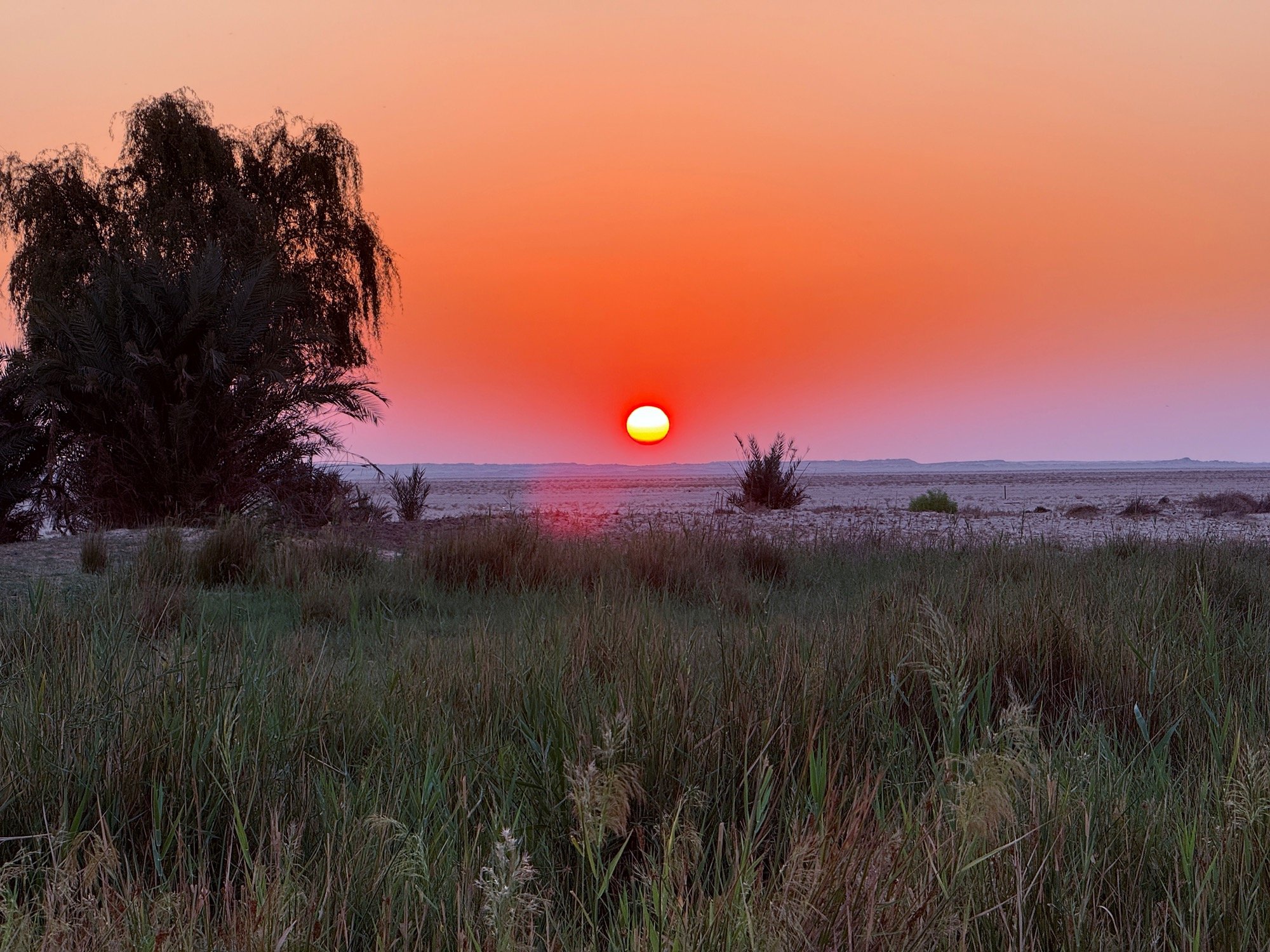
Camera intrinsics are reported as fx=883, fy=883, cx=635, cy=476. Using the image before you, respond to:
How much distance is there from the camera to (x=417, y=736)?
237 centimetres

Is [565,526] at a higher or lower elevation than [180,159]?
lower

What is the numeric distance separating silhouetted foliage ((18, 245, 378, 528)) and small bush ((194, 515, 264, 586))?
127 inches

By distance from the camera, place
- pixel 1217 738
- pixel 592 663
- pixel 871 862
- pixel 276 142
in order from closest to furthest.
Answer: pixel 871 862 → pixel 1217 738 → pixel 592 663 → pixel 276 142

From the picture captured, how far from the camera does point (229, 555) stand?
7.73 meters

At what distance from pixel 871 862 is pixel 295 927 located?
2.89 ft

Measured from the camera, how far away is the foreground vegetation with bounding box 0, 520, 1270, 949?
1.34 m

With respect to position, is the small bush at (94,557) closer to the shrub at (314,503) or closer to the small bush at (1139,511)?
the shrub at (314,503)

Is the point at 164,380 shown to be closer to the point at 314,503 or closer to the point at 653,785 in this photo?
the point at 314,503

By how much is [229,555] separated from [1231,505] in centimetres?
2125

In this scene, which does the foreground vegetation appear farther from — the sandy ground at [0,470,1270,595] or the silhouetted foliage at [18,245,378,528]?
the silhouetted foliage at [18,245,378,528]

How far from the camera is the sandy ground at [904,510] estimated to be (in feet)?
37.7

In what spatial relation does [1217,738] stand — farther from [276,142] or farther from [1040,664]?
[276,142]

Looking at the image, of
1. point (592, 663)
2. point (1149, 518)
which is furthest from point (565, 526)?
point (1149, 518)

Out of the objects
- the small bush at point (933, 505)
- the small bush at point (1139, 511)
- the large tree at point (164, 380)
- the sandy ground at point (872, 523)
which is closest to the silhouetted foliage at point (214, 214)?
the large tree at point (164, 380)
